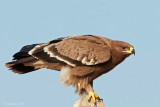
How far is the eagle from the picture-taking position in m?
8.48

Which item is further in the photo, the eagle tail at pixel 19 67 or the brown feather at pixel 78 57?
the eagle tail at pixel 19 67

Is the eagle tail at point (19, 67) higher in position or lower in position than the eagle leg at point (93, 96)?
higher

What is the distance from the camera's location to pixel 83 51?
8.55 m

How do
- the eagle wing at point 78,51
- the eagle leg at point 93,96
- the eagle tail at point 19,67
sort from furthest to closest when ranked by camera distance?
the eagle tail at point 19,67, the eagle wing at point 78,51, the eagle leg at point 93,96

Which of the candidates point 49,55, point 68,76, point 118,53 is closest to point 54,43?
point 49,55

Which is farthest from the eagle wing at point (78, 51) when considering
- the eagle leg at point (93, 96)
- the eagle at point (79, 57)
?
the eagle leg at point (93, 96)

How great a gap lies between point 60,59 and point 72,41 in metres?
0.58

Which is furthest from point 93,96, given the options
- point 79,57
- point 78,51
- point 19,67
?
point 19,67

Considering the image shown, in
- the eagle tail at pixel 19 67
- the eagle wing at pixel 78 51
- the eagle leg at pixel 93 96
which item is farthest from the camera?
the eagle tail at pixel 19 67

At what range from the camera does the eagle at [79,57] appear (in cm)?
848

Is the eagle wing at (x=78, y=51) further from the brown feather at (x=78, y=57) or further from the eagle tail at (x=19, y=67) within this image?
the eagle tail at (x=19, y=67)

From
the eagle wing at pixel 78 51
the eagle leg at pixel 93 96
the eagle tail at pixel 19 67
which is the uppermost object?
the eagle wing at pixel 78 51

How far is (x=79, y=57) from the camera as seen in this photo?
848 cm

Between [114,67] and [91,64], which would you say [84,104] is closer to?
[91,64]
